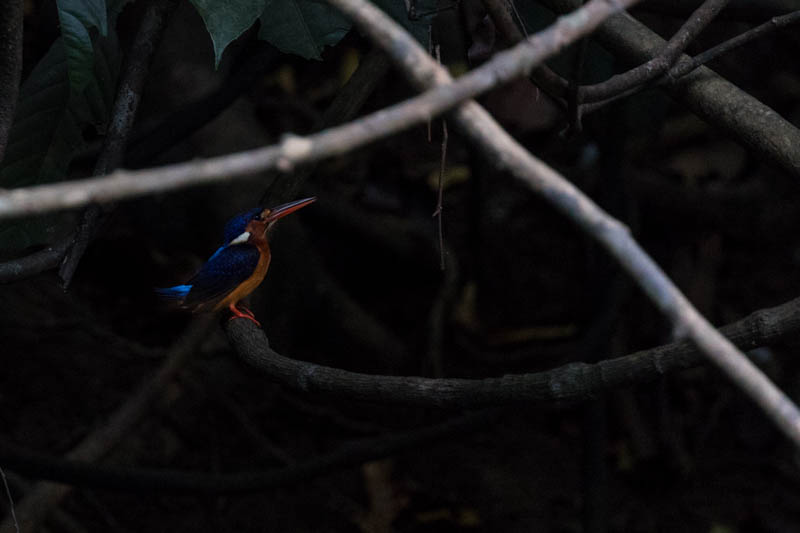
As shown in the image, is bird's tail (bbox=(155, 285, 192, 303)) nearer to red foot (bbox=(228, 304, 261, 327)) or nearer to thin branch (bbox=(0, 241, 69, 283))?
red foot (bbox=(228, 304, 261, 327))

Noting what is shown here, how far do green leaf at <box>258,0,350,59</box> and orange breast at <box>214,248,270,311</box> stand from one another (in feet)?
1.66

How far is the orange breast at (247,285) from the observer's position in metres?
2.11

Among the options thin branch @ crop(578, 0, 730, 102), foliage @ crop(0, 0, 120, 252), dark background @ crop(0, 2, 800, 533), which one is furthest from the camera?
dark background @ crop(0, 2, 800, 533)

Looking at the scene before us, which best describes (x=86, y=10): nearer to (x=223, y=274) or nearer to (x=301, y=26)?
(x=301, y=26)

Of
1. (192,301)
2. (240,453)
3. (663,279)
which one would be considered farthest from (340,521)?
(663,279)

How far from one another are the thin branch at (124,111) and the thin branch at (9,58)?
0.31 meters

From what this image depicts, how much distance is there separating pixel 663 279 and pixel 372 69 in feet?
5.22

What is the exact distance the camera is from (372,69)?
90.3 inches

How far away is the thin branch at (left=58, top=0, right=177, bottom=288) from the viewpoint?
6.47 ft

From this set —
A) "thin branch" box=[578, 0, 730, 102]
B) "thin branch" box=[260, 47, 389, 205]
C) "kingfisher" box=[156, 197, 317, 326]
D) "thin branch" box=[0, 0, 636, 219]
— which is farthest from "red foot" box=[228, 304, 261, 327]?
"thin branch" box=[0, 0, 636, 219]

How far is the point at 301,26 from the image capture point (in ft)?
6.49

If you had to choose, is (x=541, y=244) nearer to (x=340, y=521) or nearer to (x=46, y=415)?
(x=340, y=521)

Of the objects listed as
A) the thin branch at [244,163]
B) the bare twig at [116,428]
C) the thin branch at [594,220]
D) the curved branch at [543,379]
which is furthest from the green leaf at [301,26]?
the bare twig at [116,428]

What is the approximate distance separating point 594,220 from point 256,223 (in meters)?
1.41
